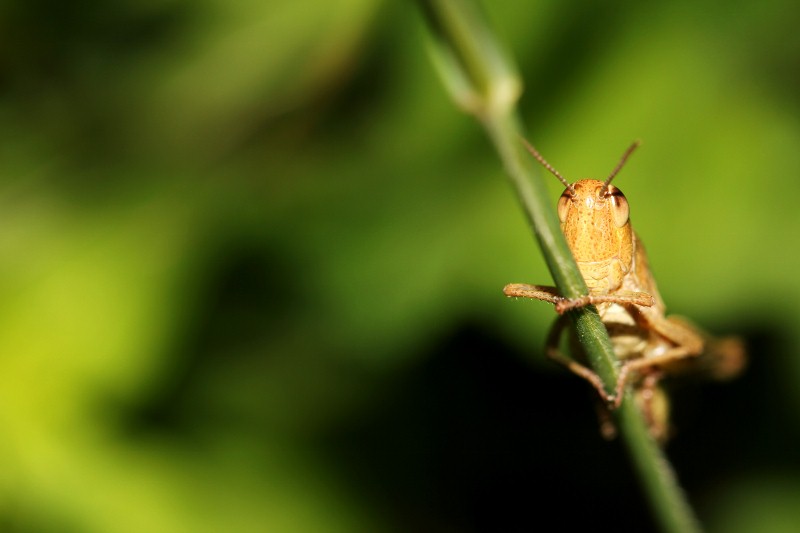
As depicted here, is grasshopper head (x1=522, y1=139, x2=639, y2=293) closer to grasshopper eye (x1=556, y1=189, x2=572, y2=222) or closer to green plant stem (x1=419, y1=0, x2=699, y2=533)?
grasshopper eye (x1=556, y1=189, x2=572, y2=222)

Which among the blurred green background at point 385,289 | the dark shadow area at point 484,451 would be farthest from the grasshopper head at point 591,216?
the dark shadow area at point 484,451

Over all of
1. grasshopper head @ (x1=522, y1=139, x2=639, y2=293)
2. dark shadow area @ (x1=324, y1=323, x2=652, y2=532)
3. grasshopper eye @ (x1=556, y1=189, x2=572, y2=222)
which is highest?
grasshopper eye @ (x1=556, y1=189, x2=572, y2=222)

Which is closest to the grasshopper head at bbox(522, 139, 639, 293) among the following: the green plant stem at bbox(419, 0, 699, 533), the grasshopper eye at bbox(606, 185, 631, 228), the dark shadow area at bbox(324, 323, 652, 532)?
the grasshopper eye at bbox(606, 185, 631, 228)

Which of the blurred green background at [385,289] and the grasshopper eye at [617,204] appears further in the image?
the blurred green background at [385,289]

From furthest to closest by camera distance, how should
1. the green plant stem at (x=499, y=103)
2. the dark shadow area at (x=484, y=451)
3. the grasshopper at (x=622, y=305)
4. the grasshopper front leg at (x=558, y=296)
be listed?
1. the dark shadow area at (x=484, y=451)
2. the grasshopper at (x=622, y=305)
3. the grasshopper front leg at (x=558, y=296)
4. the green plant stem at (x=499, y=103)

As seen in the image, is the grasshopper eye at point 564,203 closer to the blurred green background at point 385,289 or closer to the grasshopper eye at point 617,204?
the grasshopper eye at point 617,204

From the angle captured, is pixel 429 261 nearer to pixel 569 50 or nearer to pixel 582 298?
pixel 569 50

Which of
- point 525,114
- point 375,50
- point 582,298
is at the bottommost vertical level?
point 582,298

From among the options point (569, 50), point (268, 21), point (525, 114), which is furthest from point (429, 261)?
point (268, 21)
